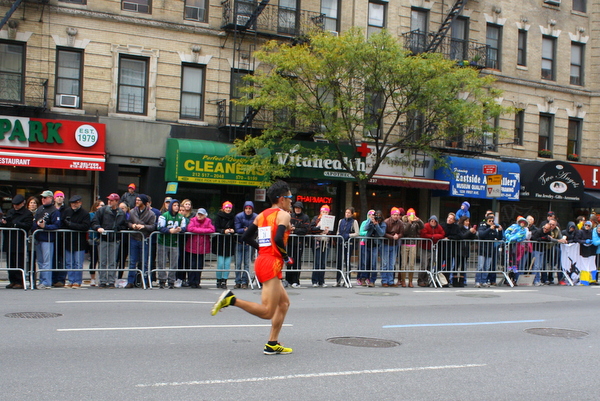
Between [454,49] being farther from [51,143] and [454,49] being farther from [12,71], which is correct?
[12,71]

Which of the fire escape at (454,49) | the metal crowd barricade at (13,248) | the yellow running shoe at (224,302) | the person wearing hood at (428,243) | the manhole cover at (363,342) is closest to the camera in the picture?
the yellow running shoe at (224,302)

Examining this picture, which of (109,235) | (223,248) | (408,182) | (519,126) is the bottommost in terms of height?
(223,248)

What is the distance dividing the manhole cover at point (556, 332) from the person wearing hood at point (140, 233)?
25.9 ft

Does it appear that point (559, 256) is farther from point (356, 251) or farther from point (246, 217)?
point (246, 217)

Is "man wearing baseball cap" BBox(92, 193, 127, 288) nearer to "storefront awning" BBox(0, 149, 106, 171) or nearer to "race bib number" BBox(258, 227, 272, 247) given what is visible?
"storefront awning" BBox(0, 149, 106, 171)

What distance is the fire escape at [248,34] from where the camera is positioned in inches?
902

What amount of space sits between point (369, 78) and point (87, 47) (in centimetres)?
893

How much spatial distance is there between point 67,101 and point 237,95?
5656mm

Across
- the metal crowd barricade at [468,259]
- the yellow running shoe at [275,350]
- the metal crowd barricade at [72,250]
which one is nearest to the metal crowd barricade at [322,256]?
the metal crowd barricade at [468,259]

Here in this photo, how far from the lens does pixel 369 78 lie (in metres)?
21.5

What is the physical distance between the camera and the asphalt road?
5.89m

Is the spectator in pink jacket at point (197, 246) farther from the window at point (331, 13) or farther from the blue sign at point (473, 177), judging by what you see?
the blue sign at point (473, 177)

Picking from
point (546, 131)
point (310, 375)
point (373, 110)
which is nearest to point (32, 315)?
point (310, 375)

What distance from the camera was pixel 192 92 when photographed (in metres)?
23.3
